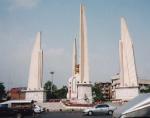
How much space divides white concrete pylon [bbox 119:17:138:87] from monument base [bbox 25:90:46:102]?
1570cm

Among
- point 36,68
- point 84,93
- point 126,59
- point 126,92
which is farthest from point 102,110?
point 36,68

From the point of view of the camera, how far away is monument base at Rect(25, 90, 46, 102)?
63672mm

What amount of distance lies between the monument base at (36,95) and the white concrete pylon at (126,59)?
51.5 ft

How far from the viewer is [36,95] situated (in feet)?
212

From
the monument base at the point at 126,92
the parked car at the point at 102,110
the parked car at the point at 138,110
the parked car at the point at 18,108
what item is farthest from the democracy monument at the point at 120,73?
the parked car at the point at 138,110

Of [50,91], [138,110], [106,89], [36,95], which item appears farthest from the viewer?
[106,89]

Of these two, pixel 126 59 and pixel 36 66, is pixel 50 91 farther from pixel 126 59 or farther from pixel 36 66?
pixel 126 59

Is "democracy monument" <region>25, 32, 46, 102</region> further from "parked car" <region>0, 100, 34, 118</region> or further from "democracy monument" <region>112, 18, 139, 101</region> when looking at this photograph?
"parked car" <region>0, 100, 34, 118</region>

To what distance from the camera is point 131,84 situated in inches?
2329

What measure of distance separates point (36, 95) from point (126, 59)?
1922 centimetres

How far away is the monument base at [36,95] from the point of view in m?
63.7

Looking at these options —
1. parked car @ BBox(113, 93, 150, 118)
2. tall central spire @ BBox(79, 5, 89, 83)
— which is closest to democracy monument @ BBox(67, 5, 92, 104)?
tall central spire @ BBox(79, 5, 89, 83)

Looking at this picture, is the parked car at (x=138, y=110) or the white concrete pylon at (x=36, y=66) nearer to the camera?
the parked car at (x=138, y=110)

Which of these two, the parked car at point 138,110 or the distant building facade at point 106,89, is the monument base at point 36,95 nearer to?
the parked car at point 138,110
